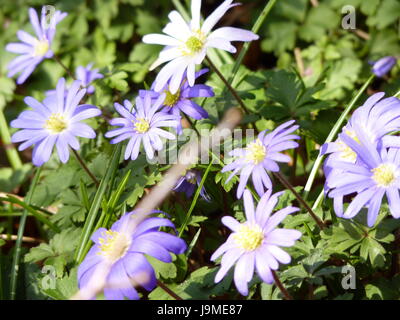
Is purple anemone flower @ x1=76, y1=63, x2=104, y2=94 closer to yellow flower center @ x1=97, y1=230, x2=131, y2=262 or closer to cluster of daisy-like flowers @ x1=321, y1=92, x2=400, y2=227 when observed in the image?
yellow flower center @ x1=97, y1=230, x2=131, y2=262

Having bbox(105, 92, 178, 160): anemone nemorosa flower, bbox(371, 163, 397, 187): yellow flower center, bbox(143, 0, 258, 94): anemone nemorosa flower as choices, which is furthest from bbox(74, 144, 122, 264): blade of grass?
bbox(371, 163, 397, 187): yellow flower center

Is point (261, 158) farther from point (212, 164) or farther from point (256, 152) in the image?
point (212, 164)

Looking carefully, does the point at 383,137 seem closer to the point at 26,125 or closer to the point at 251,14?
the point at 26,125

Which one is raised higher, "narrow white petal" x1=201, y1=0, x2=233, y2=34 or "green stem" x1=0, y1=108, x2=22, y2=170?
"narrow white petal" x1=201, y1=0, x2=233, y2=34

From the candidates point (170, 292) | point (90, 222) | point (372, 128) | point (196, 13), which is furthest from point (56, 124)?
point (372, 128)
